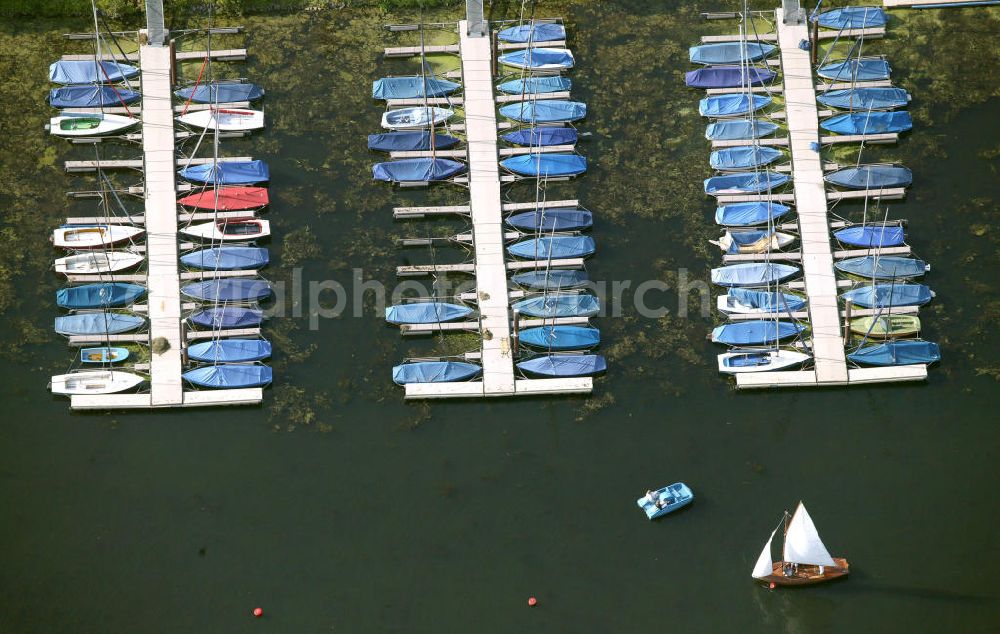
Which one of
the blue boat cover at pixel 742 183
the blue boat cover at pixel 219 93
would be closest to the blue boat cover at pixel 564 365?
the blue boat cover at pixel 742 183

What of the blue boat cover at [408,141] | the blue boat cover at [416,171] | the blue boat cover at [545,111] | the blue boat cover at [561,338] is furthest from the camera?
the blue boat cover at [545,111]

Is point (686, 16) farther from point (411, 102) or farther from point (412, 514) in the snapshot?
point (412, 514)

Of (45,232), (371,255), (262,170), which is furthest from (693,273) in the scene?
(45,232)

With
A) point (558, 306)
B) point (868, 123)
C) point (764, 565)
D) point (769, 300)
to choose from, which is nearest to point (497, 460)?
point (558, 306)

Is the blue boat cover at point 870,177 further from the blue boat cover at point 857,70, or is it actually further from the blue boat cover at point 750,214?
the blue boat cover at point 857,70

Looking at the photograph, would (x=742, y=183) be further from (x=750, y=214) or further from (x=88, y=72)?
(x=88, y=72)

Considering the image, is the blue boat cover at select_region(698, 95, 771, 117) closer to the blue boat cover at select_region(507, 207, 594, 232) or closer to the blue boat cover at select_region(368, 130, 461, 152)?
the blue boat cover at select_region(507, 207, 594, 232)
